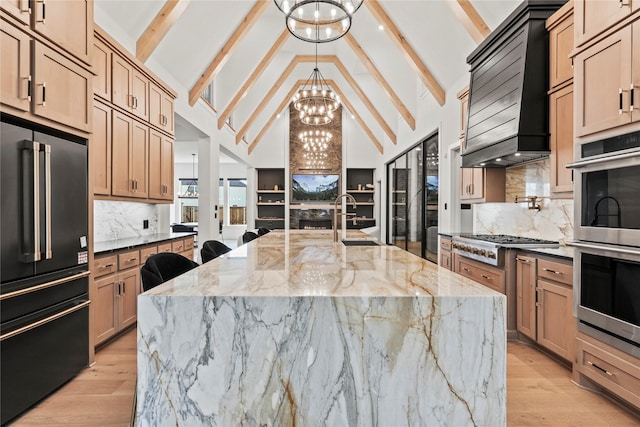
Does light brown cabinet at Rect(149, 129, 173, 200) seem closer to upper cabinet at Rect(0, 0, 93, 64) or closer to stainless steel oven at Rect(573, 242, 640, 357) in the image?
upper cabinet at Rect(0, 0, 93, 64)

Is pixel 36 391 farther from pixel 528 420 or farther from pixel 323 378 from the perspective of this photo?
pixel 528 420

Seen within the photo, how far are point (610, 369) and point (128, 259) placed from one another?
12.3 feet

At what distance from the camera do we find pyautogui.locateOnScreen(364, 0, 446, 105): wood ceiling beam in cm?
540

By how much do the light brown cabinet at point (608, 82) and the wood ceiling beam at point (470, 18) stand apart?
213cm

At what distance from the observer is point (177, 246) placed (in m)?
4.32

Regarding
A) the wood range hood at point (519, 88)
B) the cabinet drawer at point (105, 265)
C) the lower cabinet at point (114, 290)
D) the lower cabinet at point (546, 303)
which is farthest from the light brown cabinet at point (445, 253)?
the cabinet drawer at point (105, 265)

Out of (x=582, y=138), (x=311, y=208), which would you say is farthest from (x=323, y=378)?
(x=311, y=208)

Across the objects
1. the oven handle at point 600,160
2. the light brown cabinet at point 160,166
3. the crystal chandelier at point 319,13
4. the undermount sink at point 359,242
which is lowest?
the undermount sink at point 359,242

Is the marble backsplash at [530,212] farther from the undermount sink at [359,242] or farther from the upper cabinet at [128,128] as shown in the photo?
the upper cabinet at [128,128]

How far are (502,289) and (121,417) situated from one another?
3125 mm

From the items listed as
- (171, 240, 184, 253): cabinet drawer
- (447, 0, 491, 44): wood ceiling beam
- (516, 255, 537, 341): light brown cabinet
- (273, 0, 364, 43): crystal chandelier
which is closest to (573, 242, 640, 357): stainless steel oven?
(516, 255, 537, 341): light brown cabinet

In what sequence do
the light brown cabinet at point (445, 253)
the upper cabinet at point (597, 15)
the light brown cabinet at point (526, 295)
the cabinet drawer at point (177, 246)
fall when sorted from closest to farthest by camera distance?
the upper cabinet at point (597, 15), the light brown cabinet at point (526, 295), the cabinet drawer at point (177, 246), the light brown cabinet at point (445, 253)

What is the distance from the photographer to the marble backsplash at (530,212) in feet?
11.0

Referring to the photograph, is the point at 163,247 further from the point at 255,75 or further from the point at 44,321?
the point at 255,75
